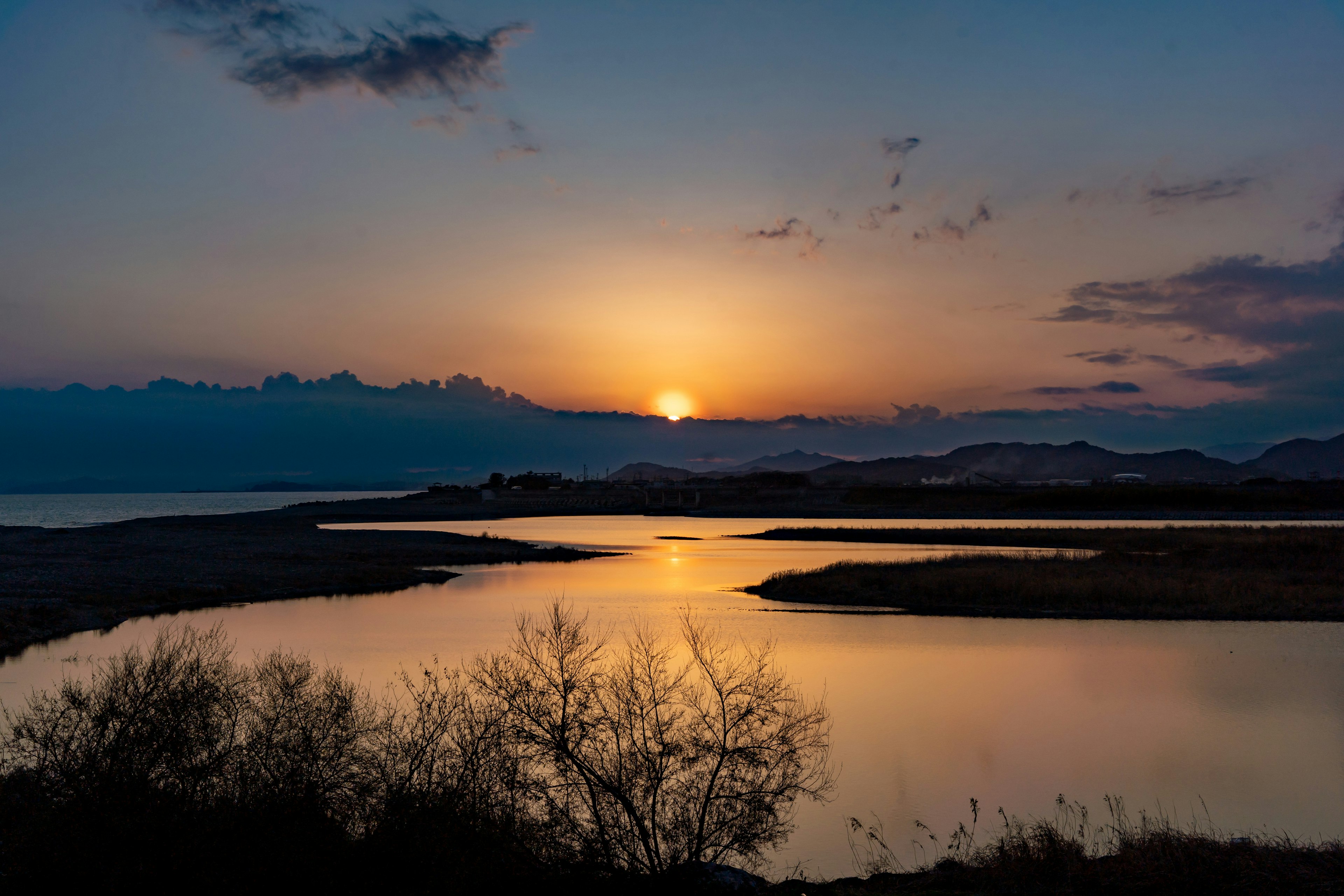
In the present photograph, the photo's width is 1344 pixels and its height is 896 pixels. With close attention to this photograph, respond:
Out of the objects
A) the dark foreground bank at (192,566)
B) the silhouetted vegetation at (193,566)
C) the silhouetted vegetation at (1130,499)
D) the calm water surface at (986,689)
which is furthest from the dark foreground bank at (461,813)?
the silhouetted vegetation at (1130,499)

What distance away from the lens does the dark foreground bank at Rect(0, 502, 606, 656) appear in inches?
1277

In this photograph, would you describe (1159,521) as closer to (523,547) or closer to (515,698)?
(523,547)

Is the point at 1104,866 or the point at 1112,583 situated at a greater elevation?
the point at 1104,866

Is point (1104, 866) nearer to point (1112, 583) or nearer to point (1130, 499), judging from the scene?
point (1112, 583)

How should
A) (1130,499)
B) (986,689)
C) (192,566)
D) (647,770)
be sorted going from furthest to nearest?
(1130,499), (192,566), (986,689), (647,770)

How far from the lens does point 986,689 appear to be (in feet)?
74.9

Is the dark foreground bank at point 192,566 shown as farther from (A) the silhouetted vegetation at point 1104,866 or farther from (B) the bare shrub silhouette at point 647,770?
(A) the silhouetted vegetation at point 1104,866

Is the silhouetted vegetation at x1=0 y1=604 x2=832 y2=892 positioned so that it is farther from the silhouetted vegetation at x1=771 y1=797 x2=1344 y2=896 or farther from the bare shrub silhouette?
the silhouetted vegetation at x1=771 y1=797 x2=1344 y2=896

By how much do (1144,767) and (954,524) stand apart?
8621 centimetres

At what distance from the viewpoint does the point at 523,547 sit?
67250 millimetres

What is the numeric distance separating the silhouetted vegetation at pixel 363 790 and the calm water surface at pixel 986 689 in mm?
2672

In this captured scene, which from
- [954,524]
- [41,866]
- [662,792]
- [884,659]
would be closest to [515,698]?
[662,792]

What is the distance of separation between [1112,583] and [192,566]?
44482 mm

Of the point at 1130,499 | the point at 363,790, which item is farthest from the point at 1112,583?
the point at 1130,499
